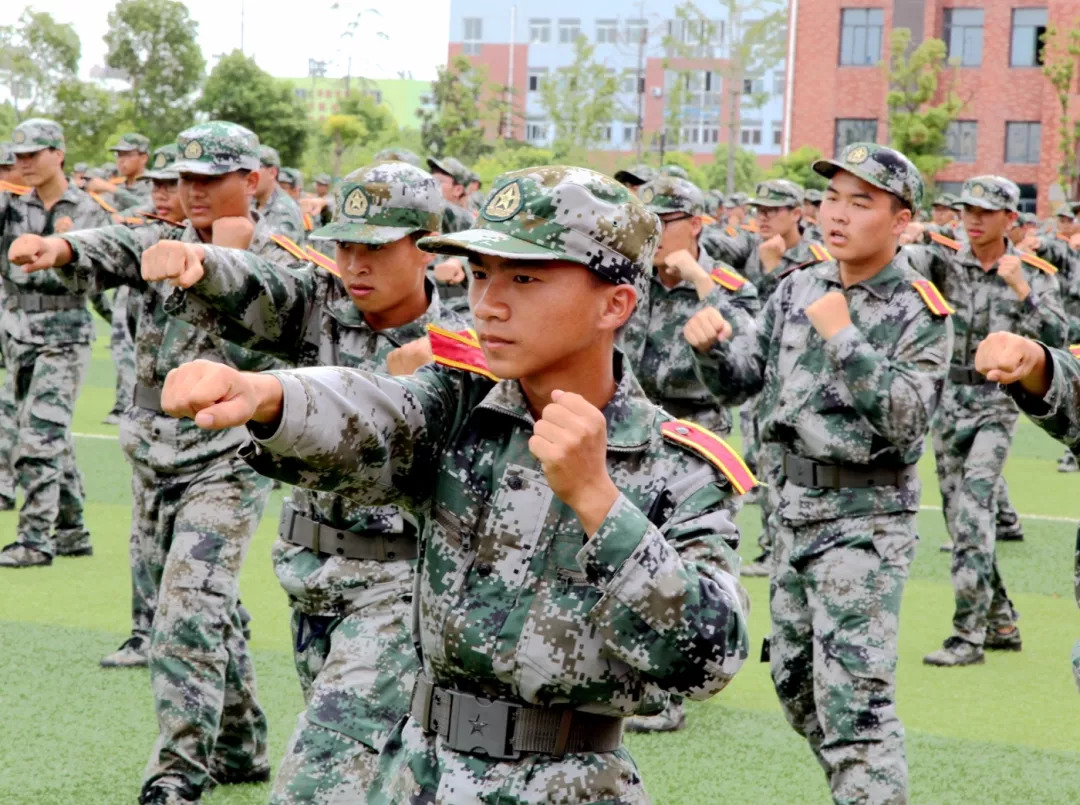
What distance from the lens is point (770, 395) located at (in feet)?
19.6

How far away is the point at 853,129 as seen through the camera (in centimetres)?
6191

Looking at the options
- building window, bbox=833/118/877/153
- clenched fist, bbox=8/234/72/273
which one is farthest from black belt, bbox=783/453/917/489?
building window, bbox=833/118/877/153

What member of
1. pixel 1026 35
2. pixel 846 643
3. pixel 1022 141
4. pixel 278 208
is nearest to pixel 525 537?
pixel 846 643

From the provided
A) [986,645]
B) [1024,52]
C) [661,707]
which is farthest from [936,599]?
[1024,52]

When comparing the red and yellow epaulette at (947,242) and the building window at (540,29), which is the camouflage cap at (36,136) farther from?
the building window at (540,29)

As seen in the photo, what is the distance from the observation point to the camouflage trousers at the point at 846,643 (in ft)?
17.9

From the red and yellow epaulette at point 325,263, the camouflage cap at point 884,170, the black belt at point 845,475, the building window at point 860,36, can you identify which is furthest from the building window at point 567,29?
the red and yellow epaulette at point 325,263

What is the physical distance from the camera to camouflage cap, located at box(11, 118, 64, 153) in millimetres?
10883

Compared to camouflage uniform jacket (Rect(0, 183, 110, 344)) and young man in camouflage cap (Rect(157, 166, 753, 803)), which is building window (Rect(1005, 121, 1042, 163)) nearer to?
camouflage uniform jacket (Rect(0, 183, 110, 344))

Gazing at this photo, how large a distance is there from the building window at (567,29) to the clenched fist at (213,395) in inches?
3697

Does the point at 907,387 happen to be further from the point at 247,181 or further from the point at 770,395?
the point at 247,181

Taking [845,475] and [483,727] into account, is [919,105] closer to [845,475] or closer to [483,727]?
[845,475]

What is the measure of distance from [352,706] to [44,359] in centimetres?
642

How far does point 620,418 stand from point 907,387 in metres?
2.64
